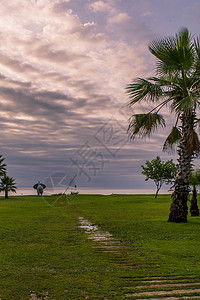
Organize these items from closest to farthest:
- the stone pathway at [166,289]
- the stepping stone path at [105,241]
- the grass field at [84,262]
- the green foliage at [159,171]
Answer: the stone pathway at [166,289]
the grass field at [84,262]
the stepping stone path at [105,241]
the green foliage at [159,171]

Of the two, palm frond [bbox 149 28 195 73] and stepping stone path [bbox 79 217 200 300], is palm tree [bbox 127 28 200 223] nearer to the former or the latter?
palm frond [bbox 149 28 195 73]

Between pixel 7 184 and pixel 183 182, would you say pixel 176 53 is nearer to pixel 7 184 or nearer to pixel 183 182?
pixel 183 182

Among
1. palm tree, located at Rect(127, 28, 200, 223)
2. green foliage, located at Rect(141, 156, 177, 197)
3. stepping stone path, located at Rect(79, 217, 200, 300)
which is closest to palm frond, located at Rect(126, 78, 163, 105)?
palm tree, located at Rect(127, 28, 200, 223)

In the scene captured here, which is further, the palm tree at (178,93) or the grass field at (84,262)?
the palm tree at (178,93)

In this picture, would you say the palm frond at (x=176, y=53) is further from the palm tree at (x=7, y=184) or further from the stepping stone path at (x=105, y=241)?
the palm tree at (x=7, y=184)

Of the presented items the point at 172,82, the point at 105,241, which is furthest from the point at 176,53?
the point at 105,241

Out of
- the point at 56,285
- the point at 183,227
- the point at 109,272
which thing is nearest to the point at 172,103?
the point at 183,227

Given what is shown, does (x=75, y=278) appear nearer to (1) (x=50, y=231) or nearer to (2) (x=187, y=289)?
(2) (x=187, y=289)

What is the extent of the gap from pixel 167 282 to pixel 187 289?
582mm

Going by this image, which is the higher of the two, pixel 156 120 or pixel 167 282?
pixel 156 120

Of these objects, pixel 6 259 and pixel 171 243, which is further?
pixel 171 243

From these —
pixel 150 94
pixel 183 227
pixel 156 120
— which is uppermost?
pixel 150 94

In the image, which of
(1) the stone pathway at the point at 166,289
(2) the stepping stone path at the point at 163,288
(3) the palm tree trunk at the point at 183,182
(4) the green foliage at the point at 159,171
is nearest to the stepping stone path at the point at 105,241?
(2) the stepping stone path at the point at 163,288

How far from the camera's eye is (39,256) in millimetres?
10031
